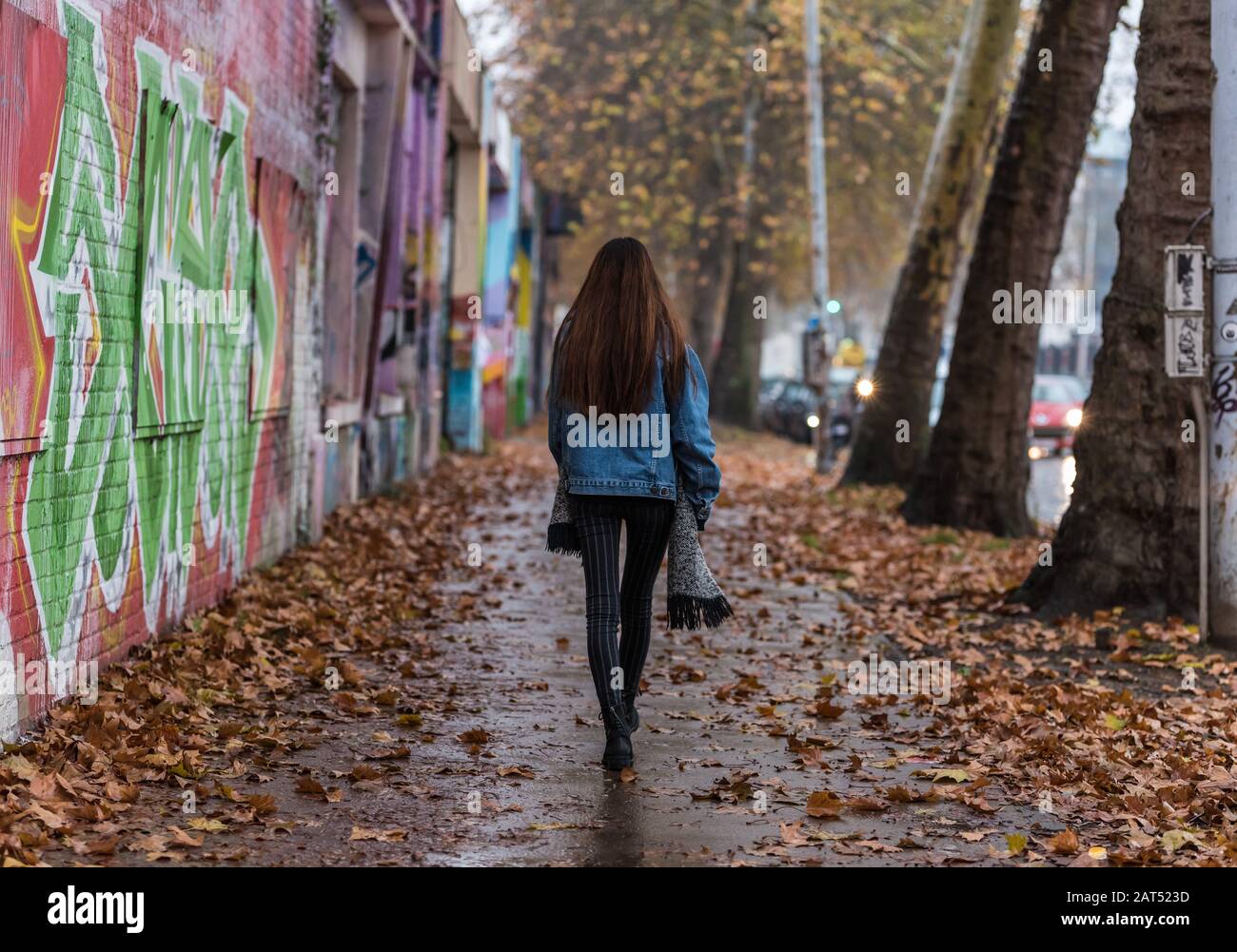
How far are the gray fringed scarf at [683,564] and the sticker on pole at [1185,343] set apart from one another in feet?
10.6

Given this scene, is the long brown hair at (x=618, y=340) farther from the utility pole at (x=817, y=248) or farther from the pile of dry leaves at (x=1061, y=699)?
the utility pole at (x=817, y=248)

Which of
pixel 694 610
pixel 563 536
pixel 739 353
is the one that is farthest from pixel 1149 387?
pixel 739 353

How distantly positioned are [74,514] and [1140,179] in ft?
21.1

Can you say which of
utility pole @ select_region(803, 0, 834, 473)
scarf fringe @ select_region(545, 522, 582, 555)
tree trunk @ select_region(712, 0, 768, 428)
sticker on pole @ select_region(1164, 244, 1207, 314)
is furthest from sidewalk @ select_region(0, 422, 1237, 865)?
tree trunk @ select_region(712, 0, 768, 428)

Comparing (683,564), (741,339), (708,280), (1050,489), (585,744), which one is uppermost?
(708,280)

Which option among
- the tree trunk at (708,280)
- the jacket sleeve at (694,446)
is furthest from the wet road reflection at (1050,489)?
the jacket sleeve at (694,446)

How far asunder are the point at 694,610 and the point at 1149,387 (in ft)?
15.3

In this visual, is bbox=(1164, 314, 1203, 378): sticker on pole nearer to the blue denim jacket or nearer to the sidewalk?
the sidewalk

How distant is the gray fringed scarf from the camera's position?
21.9 ft

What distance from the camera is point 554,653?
31.1ft

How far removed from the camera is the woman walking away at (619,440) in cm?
655

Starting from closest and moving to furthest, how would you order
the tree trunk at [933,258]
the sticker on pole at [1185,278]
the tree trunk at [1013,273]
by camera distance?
the sticker on pole at [1185,278] < the tree trunk at [1013,273] < the tree trunk at [933,258]

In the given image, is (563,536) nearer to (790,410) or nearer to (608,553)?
→ (608,553)

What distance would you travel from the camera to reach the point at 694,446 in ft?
21.6
